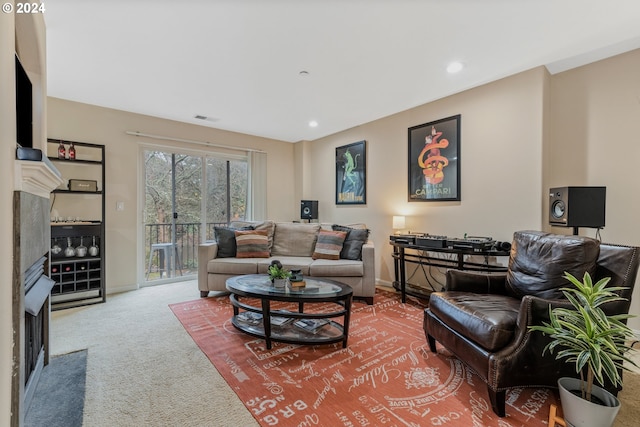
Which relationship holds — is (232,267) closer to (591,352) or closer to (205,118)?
(205,118)

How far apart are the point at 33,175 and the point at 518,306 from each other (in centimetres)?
283

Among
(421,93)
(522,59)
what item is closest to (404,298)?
(421,93)

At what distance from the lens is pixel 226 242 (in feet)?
12.8

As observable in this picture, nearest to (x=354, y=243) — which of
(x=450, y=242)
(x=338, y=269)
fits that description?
(x=338, y=269)

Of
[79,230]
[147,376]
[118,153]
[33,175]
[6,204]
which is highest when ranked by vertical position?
[118,153]

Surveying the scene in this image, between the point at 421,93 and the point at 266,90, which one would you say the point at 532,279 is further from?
the point at 266,90

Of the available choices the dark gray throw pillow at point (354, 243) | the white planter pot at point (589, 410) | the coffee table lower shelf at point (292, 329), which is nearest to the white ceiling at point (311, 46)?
the dark gray throw pillow at point (354, 243)

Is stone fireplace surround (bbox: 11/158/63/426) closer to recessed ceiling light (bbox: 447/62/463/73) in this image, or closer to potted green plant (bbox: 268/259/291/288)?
potted green plant (bbox: 268/259/291/288)

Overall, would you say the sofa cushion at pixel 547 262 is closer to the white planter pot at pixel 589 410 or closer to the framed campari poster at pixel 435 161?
the white planter pot at pixel 589 410

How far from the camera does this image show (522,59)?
103 inches

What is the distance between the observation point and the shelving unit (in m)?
3.24

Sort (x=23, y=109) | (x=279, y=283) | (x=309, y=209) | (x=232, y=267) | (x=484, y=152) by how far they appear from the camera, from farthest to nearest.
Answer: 1. (x=309, y=209)
2. (x=232, y=267)
3. (x=484, y=152)
4. (x=279, y=283)
5. (x=23, y=109)

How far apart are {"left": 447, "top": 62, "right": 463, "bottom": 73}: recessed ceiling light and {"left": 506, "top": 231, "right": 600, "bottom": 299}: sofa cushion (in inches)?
63.6

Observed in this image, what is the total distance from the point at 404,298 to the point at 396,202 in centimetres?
134
